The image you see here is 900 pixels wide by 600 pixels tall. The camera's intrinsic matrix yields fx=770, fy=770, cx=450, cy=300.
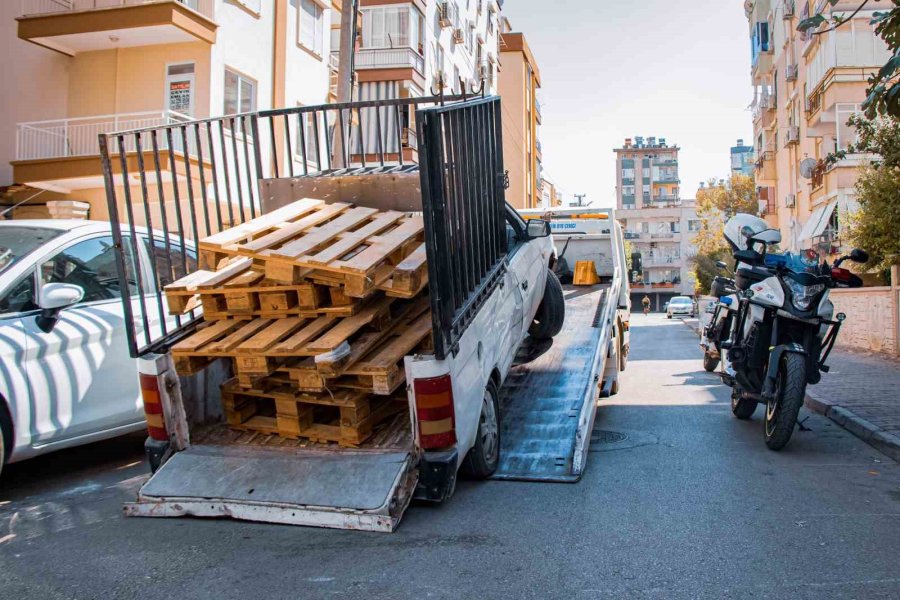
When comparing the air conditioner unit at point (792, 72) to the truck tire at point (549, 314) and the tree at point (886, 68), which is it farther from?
the tree at point (886, 68)

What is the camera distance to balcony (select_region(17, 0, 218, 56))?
55.7ft

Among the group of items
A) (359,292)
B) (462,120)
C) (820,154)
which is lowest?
(359,292)

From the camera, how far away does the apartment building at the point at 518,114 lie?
163 ft

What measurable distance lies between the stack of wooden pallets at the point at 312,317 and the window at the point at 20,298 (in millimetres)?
1142

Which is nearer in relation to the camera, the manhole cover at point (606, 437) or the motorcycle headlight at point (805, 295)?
the motorcycle headlight at point (805, 295)

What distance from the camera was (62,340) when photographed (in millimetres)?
5582

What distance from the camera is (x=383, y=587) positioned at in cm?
346

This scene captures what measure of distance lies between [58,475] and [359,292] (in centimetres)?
341

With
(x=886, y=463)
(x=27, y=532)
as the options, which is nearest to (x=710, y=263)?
(x=886, y=463)

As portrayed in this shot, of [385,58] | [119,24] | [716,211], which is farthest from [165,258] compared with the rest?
[716,211]

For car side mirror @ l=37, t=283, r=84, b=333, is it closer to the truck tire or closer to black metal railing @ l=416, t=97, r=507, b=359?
black metal railing @ l=416, t=97, r=507, b=359

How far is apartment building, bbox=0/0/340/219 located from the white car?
11.5m

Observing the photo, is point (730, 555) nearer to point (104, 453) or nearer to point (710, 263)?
point (104, 453)

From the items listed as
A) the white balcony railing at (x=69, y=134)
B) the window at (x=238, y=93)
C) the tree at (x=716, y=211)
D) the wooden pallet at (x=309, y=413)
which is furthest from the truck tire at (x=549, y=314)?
the tree at (x=716, y=211)
